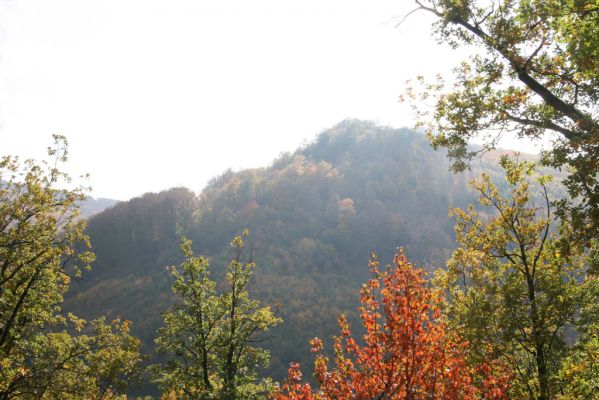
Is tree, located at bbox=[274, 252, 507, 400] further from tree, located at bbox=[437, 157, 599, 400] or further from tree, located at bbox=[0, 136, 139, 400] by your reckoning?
tree, located at bbox=[0, 136, 139, 400]

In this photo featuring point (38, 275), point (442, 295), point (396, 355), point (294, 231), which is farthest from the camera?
point (294, 231)

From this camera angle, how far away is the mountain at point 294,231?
85750 millimetres

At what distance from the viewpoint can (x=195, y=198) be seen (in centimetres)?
12025

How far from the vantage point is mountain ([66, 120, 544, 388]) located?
8575cm

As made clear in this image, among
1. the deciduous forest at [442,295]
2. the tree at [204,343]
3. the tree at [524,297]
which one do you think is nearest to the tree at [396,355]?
the deciduous forest at [442,295]

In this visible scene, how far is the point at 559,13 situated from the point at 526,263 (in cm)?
716

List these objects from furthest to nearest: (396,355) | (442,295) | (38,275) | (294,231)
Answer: (294,231) < (38,275) < (442,295) < (396,355)

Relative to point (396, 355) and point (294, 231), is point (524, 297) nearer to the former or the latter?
point (396, 355)

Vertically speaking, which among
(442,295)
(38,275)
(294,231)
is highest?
(294,231)

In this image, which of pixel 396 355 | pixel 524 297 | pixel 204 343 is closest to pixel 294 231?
pixel 204 343

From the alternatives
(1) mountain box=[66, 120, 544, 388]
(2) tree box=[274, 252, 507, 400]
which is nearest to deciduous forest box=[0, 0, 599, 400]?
(2) tree box=[274, 252, 507, 400]

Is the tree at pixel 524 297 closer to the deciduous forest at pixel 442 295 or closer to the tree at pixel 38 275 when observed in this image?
the deciduous forest at pixel 442 295

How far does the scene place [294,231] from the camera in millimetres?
117562

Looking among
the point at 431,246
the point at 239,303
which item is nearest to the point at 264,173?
the point at 431,246
